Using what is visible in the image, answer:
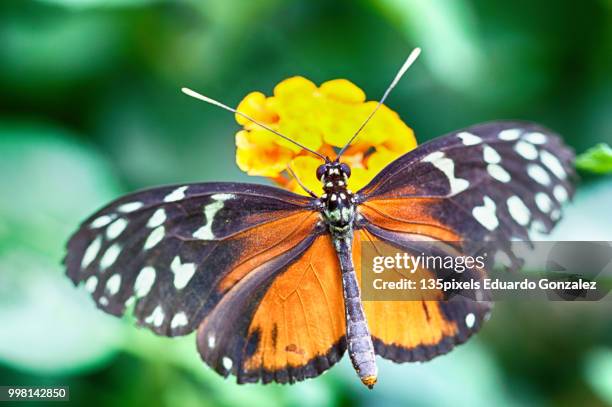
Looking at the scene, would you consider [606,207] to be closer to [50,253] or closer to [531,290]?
[531,290]

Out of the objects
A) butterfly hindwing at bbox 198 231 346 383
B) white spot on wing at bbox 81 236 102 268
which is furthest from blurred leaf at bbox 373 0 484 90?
white spot on wing at bbox 81 236 102 268

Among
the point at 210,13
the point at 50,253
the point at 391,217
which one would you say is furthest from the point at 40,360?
the point at 210,13

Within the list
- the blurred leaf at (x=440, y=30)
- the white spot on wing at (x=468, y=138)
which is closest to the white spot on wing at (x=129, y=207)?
the white spot on wing at (x=468, y=138)

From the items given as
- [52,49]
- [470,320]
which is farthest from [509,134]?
[52,49]

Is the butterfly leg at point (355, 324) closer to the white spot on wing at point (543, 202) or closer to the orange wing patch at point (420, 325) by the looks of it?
the orange wing patch at point (420, 325)

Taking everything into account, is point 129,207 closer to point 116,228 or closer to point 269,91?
point 116,228

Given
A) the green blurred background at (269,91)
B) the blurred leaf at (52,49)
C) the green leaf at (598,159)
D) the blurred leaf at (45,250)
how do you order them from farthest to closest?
the blurred leaf at (52,49) < the green blurred background at (269,91) < the blurred leaf at (45,250) < the green leaf at (598,159)
